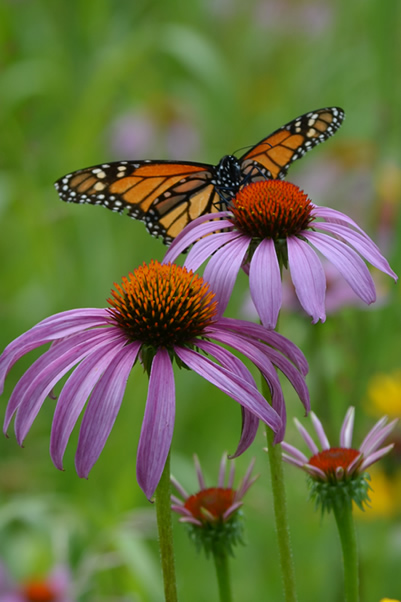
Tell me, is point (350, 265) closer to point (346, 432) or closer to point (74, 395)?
point (346, 432)

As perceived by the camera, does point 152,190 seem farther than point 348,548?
Yes

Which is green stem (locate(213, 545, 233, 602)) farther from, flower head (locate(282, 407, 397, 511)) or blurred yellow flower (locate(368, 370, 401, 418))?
blurred yellow flower (locate(368, 370, 401, 418))

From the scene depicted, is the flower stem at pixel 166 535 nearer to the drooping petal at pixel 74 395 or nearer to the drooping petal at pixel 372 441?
the drooping petal at pixel 74 395

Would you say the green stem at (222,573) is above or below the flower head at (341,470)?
below

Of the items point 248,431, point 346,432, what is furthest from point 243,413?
point 346,432

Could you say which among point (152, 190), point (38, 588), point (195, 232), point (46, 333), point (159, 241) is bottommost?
point (38, 588)

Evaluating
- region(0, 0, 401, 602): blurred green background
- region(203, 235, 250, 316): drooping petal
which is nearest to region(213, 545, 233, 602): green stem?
region(203, 235, 250, 316): drooping petal

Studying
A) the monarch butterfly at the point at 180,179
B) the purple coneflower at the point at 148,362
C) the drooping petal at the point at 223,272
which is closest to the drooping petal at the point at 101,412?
the purple coneflower at the point at 148,362
